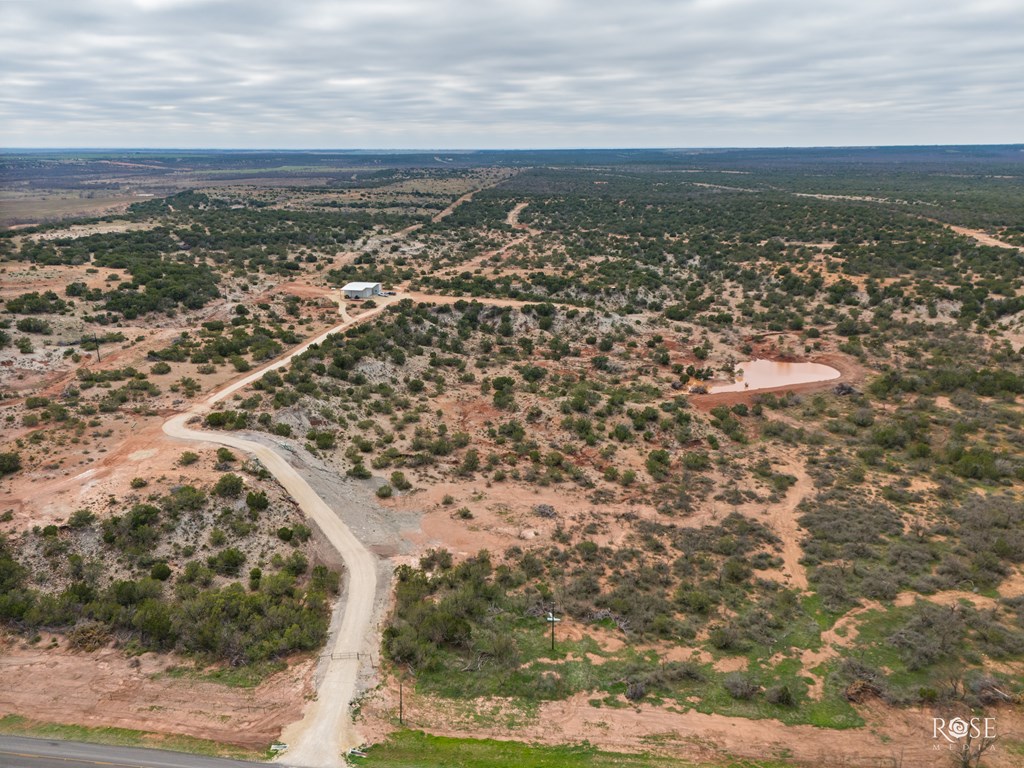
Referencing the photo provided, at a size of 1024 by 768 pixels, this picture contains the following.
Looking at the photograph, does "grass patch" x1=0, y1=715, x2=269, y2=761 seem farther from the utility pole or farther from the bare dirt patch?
the utility pole

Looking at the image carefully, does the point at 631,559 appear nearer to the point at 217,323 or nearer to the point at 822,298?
the point at 217,323

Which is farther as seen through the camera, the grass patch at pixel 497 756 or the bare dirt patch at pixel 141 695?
the bare dirt patch at pixel 141 695

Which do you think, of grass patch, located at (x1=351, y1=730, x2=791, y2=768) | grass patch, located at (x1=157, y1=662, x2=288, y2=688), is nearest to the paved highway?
grass patch, located at (x1=157, y1=662, x2=288, y2=688)

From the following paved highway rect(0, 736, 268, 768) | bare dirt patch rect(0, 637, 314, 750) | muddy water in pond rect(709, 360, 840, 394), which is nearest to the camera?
paved highway rect(0, 736, 268, 768)

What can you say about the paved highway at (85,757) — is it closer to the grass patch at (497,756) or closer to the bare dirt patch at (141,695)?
the bare dirt patch at (141,695)
